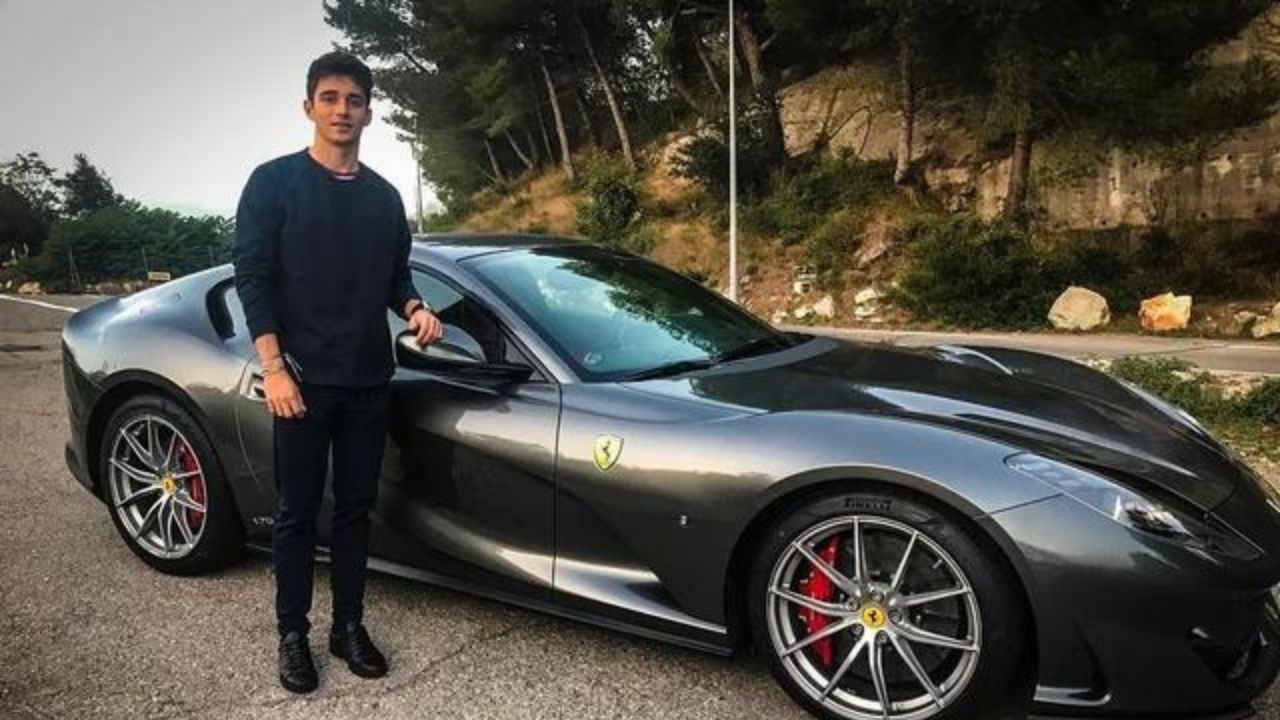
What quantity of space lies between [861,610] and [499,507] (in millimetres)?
1120

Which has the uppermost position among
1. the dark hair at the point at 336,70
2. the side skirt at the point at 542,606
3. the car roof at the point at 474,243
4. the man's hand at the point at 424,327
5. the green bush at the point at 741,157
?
the green bush at the point at 741,157

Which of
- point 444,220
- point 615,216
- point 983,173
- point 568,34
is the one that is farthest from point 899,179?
point 444,220

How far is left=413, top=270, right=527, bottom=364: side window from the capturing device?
10.5 ft

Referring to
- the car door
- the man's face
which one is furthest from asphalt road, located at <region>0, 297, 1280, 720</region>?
the man's face

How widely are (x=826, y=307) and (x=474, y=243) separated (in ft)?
53.7

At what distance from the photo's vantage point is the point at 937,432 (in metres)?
2.57

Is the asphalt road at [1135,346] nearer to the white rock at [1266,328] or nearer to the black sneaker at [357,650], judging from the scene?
the white rock at [1266,328]

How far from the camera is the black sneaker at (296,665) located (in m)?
2.93

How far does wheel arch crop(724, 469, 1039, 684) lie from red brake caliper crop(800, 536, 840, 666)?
0.15 metres

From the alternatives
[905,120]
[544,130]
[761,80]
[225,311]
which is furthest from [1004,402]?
[544,130]

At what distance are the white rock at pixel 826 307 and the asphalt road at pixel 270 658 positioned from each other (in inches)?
641

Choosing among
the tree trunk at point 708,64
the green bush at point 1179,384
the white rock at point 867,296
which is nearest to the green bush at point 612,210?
the tree trunk at point 708,64

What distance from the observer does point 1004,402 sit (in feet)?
9.52

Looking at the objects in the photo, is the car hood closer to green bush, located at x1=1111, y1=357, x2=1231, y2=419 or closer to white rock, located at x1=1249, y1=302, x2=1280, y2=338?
green bush, located at x1=1111, y1=357, x2=1231, y2=419
